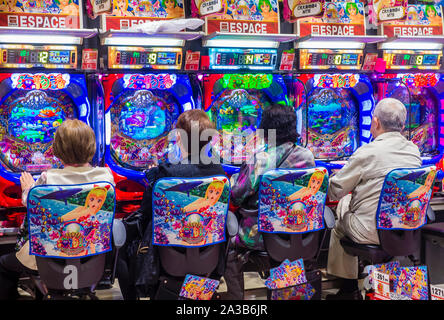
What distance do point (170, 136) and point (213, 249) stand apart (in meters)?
1.43

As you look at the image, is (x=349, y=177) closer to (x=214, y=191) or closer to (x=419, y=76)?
(x=214, y=191)

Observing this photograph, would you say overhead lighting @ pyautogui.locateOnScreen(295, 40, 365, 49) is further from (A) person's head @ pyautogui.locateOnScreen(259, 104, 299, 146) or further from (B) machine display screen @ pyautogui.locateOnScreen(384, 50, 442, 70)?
(A) person's head @ pyautogui.locateOnScreen(259, 104, 299, 146)

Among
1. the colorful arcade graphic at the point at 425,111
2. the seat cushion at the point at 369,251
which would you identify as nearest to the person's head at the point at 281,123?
the seat cushion at the point at 369,251

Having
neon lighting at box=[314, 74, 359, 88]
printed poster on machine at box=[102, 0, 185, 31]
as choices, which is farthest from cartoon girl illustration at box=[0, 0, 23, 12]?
neon lighting at box=[314, 74, 359, 88]

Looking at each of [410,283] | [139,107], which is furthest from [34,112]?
[410,283]

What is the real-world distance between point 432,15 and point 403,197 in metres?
2.63

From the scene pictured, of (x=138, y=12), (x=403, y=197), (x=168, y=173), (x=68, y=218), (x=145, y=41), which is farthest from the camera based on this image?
Answer: (x=138, y=12)

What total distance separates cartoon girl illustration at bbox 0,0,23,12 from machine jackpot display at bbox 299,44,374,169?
223cm

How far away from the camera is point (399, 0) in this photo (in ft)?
15.4

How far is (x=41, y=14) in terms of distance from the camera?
11.7 ft

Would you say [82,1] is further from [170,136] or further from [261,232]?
[261,232]

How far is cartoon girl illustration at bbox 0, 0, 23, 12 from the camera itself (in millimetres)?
3457
